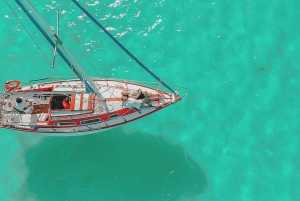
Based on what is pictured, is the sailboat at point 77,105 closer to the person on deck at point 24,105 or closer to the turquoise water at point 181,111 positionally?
the person on deck at point 24,105

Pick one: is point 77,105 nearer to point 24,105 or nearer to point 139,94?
A: point 24,105

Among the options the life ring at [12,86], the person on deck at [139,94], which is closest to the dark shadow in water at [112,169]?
the person on deck at [139,94]

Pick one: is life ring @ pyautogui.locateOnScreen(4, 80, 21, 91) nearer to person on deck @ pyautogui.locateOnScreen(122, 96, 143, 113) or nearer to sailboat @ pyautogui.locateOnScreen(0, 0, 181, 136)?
sailboat @ pyautogui.locateOnScreen(0, 0, 181, 136)

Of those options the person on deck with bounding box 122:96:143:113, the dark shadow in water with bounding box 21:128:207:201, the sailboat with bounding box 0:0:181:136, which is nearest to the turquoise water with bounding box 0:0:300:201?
the dark shadow in water with bounding box 21:128:207:201

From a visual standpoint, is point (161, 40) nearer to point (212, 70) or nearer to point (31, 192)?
point (212, 70)

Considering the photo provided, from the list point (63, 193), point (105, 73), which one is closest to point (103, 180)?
point (63, 193)
